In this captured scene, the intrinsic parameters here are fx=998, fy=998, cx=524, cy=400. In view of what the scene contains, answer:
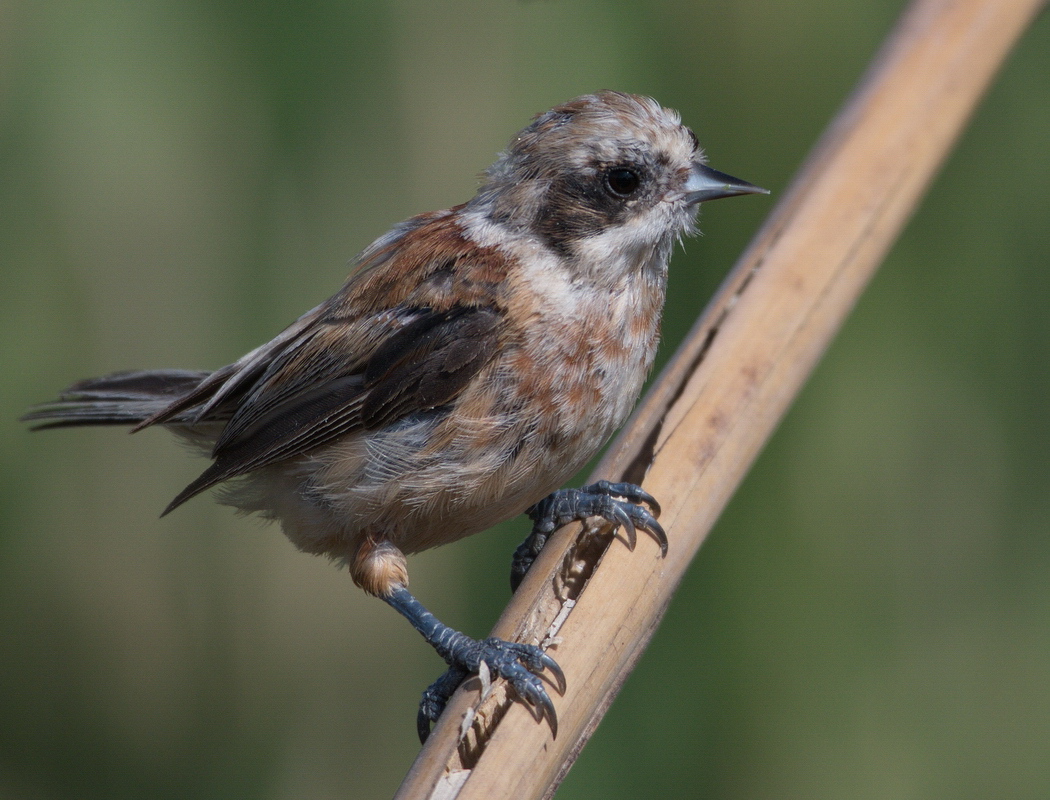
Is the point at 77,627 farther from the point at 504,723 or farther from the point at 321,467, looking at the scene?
the point at 504,723

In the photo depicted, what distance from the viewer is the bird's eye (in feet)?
6.63

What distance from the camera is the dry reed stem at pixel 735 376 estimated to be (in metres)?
1.52

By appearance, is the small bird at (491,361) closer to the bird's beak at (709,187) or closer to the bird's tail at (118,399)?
the bird's beak at (709,187)

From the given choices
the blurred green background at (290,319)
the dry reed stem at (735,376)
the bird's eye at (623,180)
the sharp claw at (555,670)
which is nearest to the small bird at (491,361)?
the bird's eye at (623,180)

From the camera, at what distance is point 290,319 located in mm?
2734

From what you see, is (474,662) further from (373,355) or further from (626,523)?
(373,355)

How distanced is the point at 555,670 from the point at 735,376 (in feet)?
2.27

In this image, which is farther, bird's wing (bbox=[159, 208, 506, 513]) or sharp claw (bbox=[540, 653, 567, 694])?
bird's wing (bbox=[159, 208, 506, 513])

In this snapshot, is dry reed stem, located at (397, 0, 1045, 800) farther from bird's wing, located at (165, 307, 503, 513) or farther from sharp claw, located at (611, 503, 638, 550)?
bird's wing, located at (165, 307, 503, 513)

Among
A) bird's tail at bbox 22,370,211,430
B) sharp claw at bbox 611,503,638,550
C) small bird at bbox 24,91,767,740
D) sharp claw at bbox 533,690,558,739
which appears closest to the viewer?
sharp claw at bbox 533,690,558,739

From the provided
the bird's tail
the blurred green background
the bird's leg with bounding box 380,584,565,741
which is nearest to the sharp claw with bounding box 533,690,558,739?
the bird's leg with bounding box 380,584,565,741

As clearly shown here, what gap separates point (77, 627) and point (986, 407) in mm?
2501

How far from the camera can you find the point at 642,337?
6.89ft

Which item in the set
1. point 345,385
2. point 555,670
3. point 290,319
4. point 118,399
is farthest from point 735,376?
point 118,399
